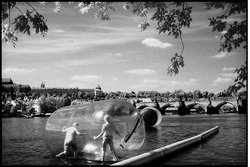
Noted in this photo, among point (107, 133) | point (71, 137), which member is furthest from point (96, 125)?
point (71, 137)

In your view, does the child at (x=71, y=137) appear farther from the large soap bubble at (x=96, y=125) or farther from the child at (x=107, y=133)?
the child at (x=107, y=133)

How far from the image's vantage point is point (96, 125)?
11398 millimetres

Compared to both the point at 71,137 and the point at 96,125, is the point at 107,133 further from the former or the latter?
the point at 71,137

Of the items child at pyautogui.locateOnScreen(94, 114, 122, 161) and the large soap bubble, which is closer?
child at pyautogui.locateOnScreen(94, 114, 122, 161)

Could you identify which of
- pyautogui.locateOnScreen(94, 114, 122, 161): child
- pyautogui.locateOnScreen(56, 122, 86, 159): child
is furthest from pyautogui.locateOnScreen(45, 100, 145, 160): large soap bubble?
pyautogui.locateOnScreen(94, 114, 122, 161): child

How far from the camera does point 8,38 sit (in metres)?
6.70

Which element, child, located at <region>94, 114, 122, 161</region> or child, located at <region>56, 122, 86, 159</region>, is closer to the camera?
child, located at <region>94, 114, 122, 161</region>

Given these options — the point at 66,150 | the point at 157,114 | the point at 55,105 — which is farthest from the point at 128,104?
the point at 55,105

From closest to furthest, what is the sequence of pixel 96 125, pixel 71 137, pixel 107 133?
pixel 107 133
pixel 96 125
pixel 71 137

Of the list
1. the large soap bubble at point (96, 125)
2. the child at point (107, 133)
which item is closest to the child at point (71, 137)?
the large soap bubble at point (96, 125)

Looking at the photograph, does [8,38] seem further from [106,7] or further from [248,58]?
[248,58]

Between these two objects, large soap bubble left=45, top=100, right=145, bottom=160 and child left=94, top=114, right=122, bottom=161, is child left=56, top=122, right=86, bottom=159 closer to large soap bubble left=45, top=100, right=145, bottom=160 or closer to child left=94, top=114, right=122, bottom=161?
large soap bubble left=45, top=100, right=145, bottom=160

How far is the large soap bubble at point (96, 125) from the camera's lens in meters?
11.5

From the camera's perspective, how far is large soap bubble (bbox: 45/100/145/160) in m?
11.5
